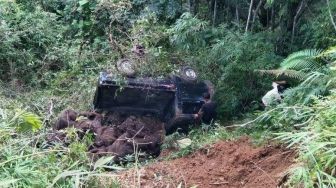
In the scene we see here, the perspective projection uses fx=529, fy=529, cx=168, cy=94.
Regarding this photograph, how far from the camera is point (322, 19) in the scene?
21.0 ft

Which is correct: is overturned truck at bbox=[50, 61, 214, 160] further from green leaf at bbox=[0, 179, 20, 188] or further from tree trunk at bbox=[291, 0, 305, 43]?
green leaf at bbox=[0, 179, 20, 188]

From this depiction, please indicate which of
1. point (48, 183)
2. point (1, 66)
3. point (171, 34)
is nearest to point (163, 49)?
point (171, 34)

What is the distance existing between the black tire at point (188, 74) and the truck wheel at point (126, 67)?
0.64 m

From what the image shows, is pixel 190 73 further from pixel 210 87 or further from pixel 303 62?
pixel 303 62

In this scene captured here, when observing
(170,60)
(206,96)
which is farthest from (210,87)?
(170,60)

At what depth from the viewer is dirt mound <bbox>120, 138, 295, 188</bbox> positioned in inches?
158

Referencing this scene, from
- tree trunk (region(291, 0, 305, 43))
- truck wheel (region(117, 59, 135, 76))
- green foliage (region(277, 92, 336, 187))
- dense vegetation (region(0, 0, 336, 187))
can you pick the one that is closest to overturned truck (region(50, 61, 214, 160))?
truck wheel (region(117, 59, 135, 76))

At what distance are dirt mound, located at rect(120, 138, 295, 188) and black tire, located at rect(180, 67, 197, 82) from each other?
1846 mm

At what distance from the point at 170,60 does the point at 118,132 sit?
1.44 meters

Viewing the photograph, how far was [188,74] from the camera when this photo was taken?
6.72m

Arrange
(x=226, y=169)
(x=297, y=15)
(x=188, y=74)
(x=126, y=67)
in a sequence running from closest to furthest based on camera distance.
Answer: (x=226, y=169)
(x=126, y=67)
(x=188, y=74)
(x=297, y=15)

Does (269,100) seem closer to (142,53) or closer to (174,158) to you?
(174,158)

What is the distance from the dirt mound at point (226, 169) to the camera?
4012mm

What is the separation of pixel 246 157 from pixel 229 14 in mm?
4352
